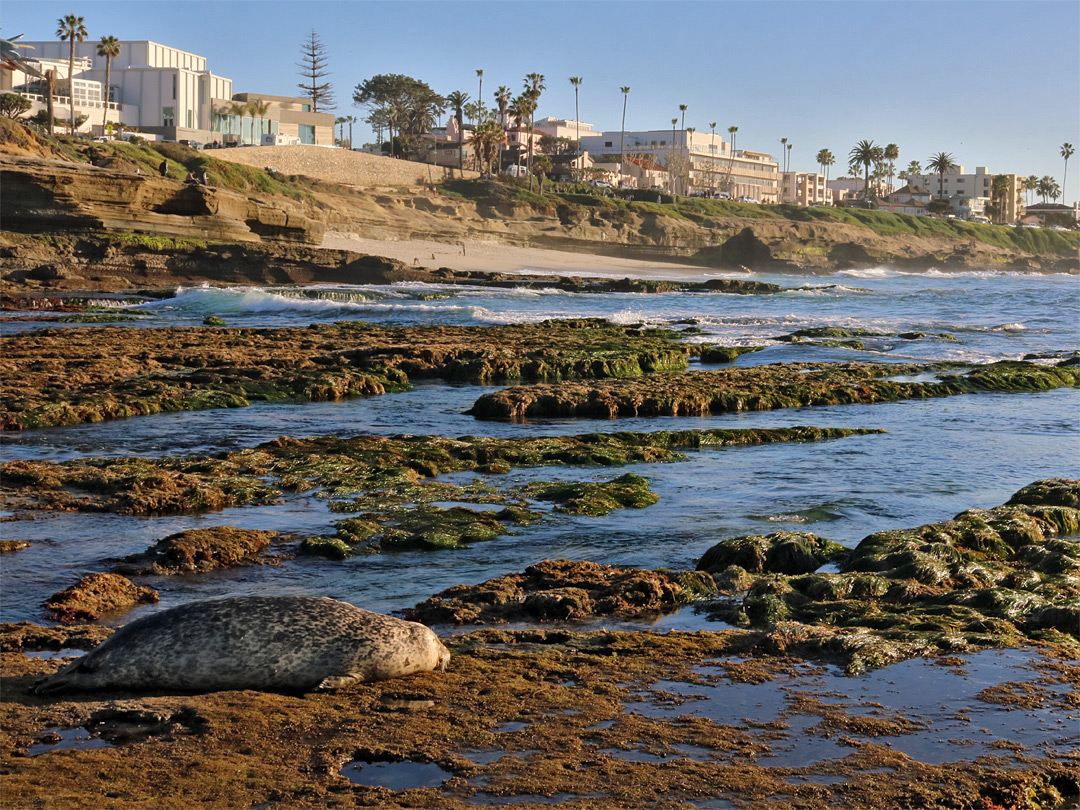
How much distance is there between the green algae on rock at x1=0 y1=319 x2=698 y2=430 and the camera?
16609 mm

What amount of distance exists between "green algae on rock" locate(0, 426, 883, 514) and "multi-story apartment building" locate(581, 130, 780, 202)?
446ft

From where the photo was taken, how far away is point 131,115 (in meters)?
97.8

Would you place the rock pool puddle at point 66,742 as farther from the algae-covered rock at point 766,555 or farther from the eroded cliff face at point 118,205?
the eroded cliff face at point 118,205

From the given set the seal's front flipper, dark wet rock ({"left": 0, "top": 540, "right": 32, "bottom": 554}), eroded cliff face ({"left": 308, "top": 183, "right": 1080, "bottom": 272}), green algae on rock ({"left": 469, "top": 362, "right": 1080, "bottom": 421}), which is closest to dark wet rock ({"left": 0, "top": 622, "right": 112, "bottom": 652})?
the seal's front flipper

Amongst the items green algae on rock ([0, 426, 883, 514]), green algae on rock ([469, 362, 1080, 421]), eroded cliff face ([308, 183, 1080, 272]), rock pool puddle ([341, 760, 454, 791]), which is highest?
eroded cliff face ([308, 183, 1080, 272])

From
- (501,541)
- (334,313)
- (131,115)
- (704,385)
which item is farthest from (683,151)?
(501,541)

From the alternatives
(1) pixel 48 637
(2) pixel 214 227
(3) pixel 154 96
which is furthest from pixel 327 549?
(3) pixel 154 96

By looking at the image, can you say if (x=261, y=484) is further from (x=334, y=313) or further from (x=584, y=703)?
(x=334, y=313)

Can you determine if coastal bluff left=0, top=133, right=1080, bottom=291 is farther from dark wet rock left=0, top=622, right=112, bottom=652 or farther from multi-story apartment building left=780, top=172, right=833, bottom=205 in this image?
dark wet rock left=0, top=622, right=112, bottom=652

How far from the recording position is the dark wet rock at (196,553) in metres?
8.28

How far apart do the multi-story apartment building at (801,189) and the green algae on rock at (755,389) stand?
147 m

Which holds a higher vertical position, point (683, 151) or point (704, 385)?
point (683, 151)

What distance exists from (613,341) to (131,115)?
3362 inches

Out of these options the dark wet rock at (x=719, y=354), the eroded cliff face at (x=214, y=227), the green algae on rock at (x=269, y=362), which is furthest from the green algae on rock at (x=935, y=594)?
the eroded cliff face at (x=214, y=227)
